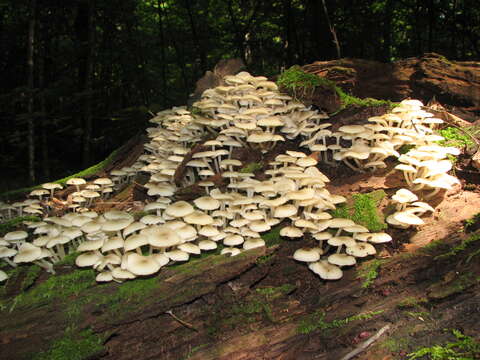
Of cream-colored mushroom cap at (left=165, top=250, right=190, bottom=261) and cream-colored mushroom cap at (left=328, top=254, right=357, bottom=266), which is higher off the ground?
cream-colored mushroom cap at (left=328, top=254, right=357, bottom=266)

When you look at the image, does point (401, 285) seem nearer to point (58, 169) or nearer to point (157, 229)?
point (157, 229)

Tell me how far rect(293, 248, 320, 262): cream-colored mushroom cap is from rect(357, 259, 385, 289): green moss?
0.56 m

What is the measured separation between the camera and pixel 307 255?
A: 146 inches

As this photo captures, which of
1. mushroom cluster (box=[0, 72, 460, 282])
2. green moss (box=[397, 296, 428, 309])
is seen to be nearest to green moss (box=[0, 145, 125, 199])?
mushroom cluster (box=[0, 72, 460, 282])

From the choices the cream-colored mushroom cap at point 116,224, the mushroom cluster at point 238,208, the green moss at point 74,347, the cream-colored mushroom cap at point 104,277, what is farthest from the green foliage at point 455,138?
the green moss at point 74,347

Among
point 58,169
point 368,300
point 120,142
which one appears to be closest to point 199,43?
point 120,142

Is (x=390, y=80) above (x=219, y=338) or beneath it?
above

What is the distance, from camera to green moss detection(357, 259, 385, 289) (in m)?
3.66

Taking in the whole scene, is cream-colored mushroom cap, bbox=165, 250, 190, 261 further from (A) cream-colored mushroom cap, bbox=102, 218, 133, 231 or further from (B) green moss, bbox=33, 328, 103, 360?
(B) green moss, bbox=33, 328, 103, 360

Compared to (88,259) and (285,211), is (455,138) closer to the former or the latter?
(285,211)

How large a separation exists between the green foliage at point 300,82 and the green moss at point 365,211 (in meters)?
2.54

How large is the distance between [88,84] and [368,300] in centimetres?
1168

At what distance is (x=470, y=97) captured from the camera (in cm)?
671

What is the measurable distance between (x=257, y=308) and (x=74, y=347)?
1.85m
